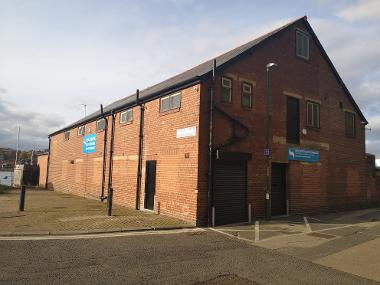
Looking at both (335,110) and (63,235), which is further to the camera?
(335,110)

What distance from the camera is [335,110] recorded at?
67.5 feet

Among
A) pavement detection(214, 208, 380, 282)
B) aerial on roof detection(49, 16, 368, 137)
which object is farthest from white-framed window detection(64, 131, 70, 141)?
pavement detection(214, 208, 380, 282)

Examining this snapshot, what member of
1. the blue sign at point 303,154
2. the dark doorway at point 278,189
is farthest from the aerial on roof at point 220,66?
the dark doorway at point 278,189

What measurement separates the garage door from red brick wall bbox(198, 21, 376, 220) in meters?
0.42

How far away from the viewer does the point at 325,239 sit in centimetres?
1169

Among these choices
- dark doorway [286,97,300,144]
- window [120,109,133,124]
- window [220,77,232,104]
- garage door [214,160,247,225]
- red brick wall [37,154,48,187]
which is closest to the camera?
garage door [214,160,247,225]

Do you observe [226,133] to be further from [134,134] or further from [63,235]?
[63,235]

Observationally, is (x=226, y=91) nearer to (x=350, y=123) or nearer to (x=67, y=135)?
(x=350, y=123)

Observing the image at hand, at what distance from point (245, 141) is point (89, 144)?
1375 centimetres

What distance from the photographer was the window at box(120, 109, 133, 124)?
19656 millimetres

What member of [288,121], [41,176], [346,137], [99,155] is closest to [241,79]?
[288,121]

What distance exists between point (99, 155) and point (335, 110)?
14832 millimetres

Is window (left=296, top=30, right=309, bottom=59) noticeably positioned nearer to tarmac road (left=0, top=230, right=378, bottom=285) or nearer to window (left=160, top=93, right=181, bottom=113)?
window (left=160, top=93, right=181, bottom=113)

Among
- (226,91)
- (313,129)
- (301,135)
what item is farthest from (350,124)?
(226,91)
